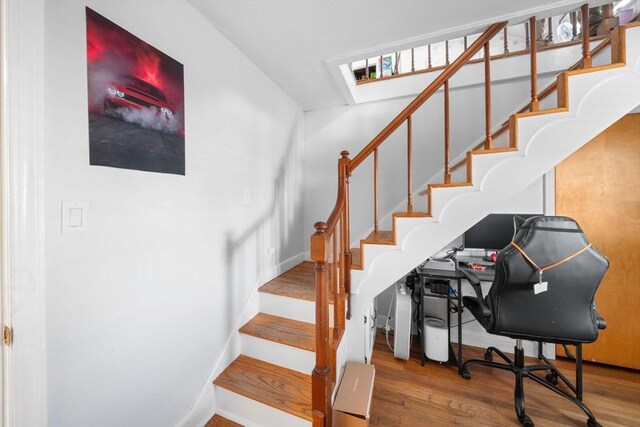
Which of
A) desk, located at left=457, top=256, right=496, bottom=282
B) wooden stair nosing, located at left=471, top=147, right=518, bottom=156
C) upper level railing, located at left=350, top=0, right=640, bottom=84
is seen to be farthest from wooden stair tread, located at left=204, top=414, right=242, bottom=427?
upper level railing, located at left=350, top=0, right=640, bottom=84

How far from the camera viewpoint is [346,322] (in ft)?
6.14

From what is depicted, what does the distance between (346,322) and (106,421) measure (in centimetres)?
141

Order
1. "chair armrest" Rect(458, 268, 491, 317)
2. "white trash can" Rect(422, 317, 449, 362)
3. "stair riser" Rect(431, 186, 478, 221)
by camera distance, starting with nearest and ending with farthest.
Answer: "stair riser" Rect(431, 186, 478, 221)
"chair armrest" Rect(458, 268, 491, 317)
"white trash can" Rect(422, 317, 449, 362)

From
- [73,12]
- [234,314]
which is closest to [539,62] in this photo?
[73,12]

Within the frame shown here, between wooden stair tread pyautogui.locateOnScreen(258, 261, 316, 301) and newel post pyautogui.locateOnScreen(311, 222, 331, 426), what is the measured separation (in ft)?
1.96

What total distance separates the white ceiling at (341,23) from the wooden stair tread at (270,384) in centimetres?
233

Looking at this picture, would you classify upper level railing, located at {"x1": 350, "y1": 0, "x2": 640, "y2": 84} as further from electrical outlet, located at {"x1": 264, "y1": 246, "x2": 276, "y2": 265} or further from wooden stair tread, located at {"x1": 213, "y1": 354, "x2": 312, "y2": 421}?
wooden stair tread, located at {"x1": 213, "y1": 354, "x2": 312, "y2": 421}

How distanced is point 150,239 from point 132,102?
0.66m

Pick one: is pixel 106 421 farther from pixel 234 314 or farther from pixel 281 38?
pixel 281 38

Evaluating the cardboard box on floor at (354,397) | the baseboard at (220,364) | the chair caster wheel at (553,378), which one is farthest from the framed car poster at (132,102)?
the chair caster wheel at (553,378)

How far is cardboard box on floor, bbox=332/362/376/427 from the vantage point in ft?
4.49

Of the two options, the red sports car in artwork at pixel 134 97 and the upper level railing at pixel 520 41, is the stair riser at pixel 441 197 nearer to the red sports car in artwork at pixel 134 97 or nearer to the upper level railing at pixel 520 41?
the upper level railing at pixel 520 41

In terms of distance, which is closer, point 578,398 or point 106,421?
point 106,421

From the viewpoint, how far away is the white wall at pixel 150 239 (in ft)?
2.93
